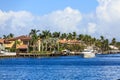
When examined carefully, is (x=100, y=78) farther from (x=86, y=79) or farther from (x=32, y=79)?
(x=32, y=79)

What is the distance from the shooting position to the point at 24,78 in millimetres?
81000

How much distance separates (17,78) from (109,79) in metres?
17.0

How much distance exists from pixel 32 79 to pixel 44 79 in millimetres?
2215

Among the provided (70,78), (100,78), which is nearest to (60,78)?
(70,78)

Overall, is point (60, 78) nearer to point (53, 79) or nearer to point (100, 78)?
point (53, 79)

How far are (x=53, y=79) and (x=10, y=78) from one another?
803 cm

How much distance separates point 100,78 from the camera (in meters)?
81.2

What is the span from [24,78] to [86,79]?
11544 mm

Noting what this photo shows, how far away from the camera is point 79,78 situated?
81.8 metres

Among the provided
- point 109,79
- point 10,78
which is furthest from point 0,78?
point 109,79

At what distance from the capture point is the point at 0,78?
80938mm

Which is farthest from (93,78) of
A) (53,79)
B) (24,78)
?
(24,78)

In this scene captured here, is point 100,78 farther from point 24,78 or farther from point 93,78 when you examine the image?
point 24,78

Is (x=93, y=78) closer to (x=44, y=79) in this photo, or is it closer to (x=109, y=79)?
(x=109, y=79)
